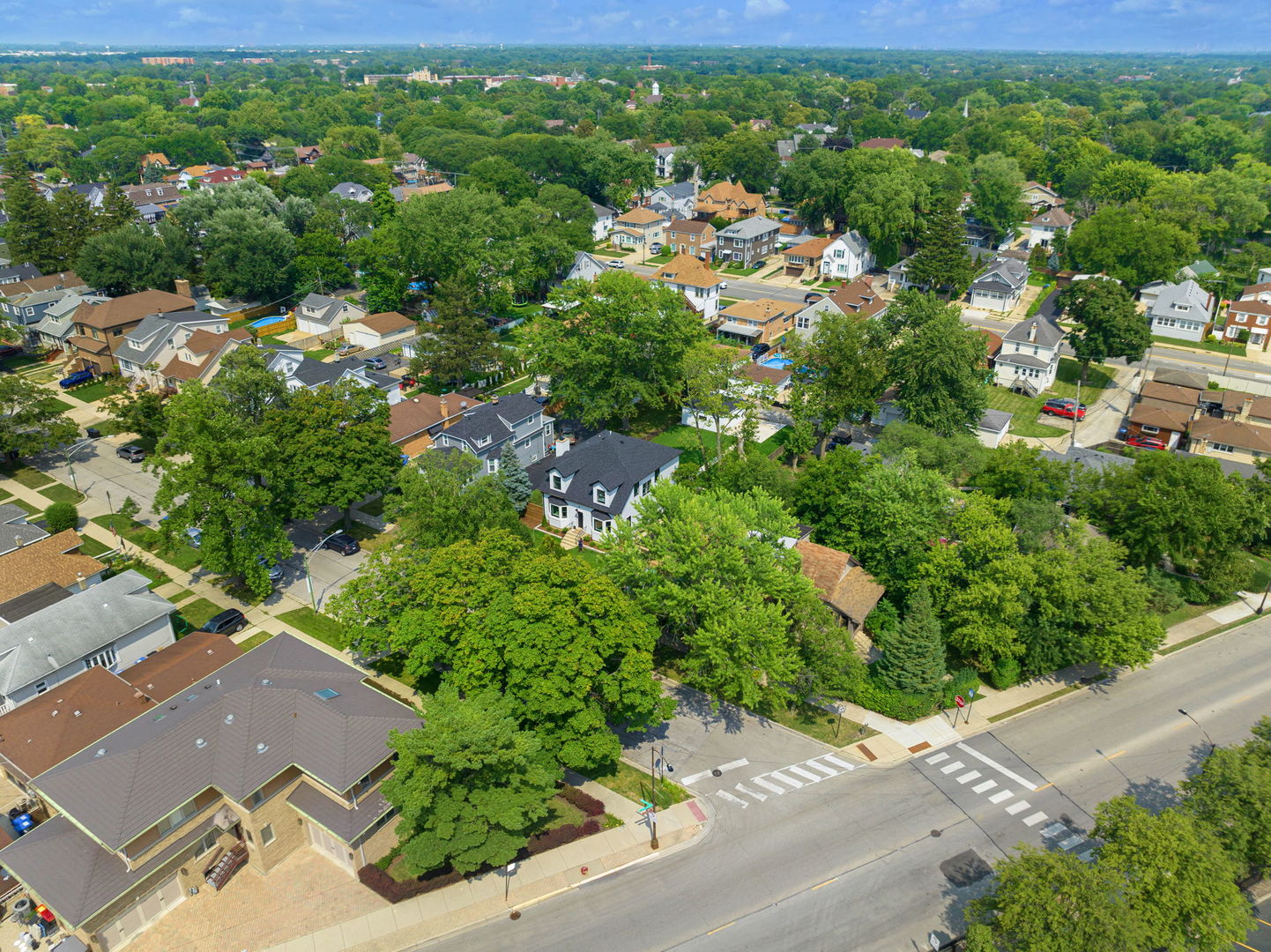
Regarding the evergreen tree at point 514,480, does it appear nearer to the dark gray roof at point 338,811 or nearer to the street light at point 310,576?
the street light at point 310,576

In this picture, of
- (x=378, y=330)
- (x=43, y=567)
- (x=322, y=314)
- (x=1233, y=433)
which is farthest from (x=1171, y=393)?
(x=43, y=567)

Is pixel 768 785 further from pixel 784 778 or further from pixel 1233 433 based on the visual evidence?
pixel 1233 433

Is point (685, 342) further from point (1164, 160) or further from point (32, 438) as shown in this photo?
point (1164, 160)

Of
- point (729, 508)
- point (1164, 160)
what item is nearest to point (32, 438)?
point (729, 508)

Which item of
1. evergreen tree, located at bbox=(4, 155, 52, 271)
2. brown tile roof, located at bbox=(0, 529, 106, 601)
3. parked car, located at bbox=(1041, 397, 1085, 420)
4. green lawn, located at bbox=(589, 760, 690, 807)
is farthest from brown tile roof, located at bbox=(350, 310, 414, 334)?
parked car, located at bbox=(1041, 397, 1085, 420)

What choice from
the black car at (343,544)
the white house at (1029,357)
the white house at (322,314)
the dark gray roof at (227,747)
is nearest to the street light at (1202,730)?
the dark gray roof at (227,747)

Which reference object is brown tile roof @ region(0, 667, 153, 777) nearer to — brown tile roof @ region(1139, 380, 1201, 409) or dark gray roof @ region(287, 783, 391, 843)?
dark gray roof @ region(287, 783, 391, 843)

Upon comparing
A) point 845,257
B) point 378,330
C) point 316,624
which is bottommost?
point 316,624
